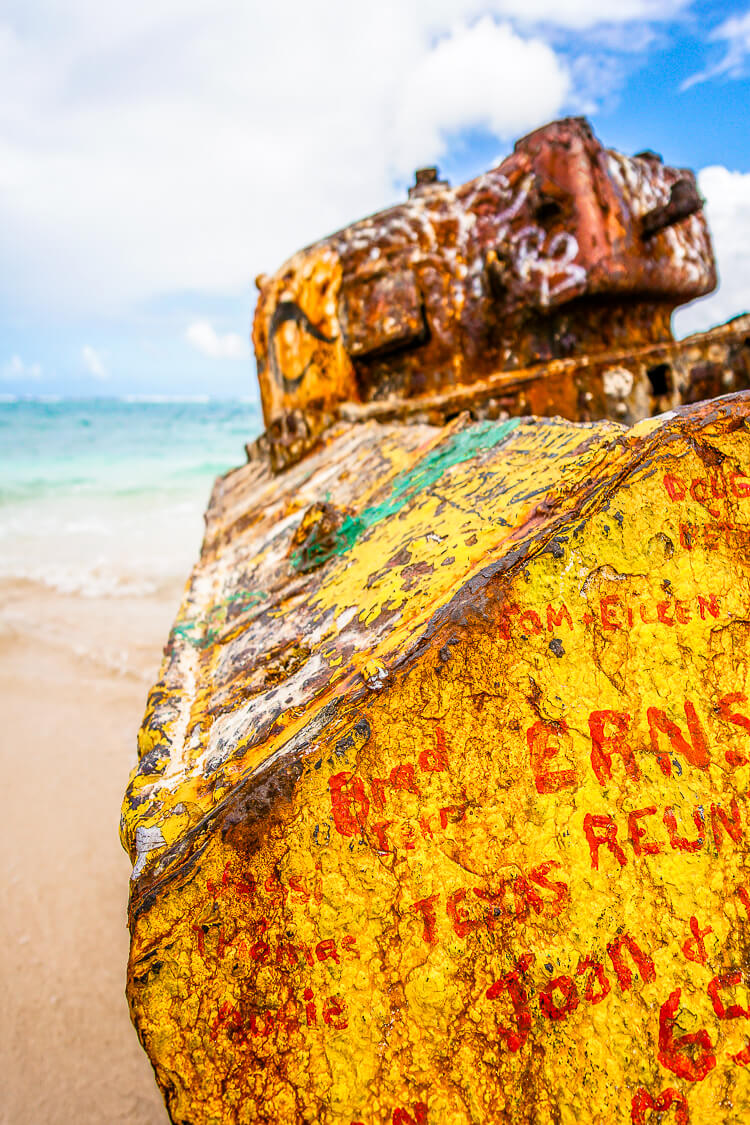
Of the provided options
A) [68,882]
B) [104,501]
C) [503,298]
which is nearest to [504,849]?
[68,882]

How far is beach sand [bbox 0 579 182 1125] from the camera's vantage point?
5.24 ft

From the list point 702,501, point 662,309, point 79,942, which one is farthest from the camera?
point 662,309

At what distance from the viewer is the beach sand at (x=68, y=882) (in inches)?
62.9

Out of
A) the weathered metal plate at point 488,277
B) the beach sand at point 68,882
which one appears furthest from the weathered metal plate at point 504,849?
the weathered metal plate at point 488,277

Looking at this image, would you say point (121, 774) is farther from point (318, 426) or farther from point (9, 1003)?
point (318, 426)

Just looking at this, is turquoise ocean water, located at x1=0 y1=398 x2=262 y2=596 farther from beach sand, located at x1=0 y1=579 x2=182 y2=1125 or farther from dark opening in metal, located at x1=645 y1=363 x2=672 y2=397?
dark opening in metal, located at x1=645 y1=363 x2=672 y2=397

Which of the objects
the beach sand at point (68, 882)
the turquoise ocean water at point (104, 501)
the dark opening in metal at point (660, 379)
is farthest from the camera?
the turquoise ocean water at point (104, 501)

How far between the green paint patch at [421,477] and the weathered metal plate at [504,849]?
1.82 ft

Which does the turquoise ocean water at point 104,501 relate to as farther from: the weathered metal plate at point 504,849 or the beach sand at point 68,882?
the weathered metal plate at point 504,849

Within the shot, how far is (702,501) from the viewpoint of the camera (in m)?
0.98

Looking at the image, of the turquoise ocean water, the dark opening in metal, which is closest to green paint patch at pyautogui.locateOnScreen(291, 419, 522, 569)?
the dark opening in metal

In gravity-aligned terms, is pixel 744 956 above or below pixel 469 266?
below

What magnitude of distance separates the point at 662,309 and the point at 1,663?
4588 millimetres

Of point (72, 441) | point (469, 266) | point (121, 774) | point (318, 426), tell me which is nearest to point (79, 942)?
point (121, 774)
